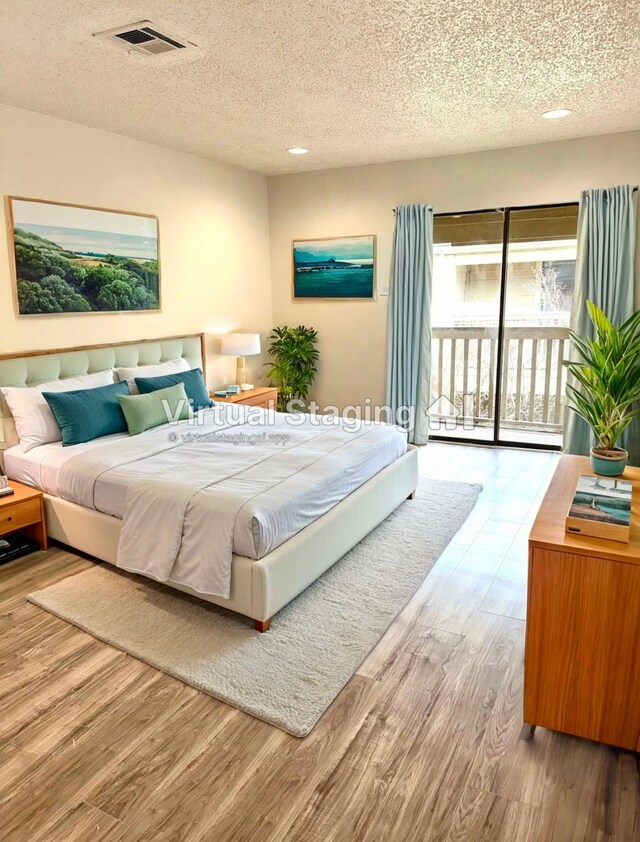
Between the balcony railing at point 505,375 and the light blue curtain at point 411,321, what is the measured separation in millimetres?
377

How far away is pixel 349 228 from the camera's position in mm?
5922

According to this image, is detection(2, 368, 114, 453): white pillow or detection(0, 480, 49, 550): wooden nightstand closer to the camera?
detection(0, 480, 49, 550): wooden nightstand

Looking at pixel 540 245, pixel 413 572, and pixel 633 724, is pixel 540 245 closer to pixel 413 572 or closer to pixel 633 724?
pixel 413 572

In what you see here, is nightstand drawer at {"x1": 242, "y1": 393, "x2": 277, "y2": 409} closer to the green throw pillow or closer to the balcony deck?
the green throw pillow

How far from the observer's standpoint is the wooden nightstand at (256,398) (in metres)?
5.39

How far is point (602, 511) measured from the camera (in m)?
1.93

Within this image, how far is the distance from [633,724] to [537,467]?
3.37 meters

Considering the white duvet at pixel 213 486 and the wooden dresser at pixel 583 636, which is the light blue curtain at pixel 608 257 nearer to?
the white duvet at pixel 213 486

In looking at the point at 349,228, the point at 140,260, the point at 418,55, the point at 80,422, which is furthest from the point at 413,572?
the point at 349,228

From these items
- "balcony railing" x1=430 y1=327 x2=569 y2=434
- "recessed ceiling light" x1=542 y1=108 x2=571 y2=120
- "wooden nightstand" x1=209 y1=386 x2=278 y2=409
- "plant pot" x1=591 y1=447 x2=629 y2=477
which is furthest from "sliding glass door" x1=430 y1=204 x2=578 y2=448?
"plant pot" x1=591 y1=447 x2=629 y2=477

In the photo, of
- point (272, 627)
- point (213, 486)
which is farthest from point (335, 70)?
point (272, 627)

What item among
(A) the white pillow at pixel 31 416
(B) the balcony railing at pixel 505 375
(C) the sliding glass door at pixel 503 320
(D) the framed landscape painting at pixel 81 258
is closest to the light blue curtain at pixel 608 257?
(C) the sliding glass door at pixel 503 320

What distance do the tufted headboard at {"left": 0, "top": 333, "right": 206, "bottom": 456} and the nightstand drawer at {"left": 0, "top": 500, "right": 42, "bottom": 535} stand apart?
44cm

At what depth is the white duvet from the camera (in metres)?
2.68
